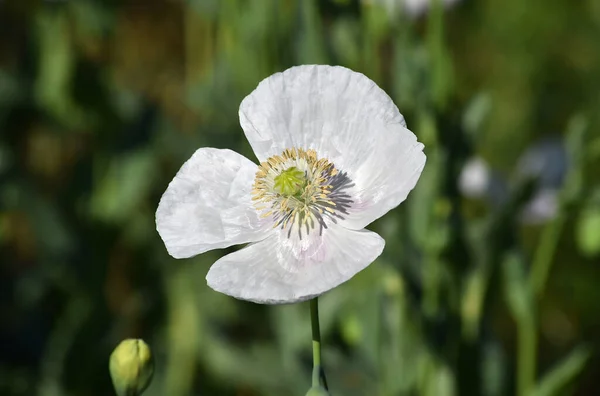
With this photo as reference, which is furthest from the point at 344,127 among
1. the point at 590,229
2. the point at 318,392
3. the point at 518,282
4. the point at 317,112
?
the point at 590,229

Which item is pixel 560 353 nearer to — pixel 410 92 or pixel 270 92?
pixel 410 92

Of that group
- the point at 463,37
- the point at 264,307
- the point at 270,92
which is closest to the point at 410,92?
the point at 270,92

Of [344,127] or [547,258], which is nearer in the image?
[344,127]

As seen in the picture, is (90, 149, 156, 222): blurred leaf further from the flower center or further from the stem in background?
the flower center

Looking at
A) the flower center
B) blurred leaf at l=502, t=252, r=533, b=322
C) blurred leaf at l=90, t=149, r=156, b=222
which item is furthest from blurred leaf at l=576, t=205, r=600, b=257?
blurred leaf at l=90, t=149, r=156, b=222

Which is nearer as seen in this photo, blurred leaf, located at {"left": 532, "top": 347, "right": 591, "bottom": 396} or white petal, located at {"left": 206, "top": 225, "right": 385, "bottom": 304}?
white petal, located at {"left": 206, "top": 225, "right": 385, "bottom": 304}

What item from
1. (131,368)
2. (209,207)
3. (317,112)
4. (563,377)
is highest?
(317,112)

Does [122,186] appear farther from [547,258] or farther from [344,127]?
[344,127]

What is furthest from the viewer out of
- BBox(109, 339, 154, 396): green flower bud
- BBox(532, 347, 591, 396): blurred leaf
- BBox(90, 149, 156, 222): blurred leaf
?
BBox(90, 149, 156, 222): blurred leaf
